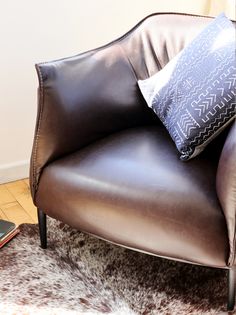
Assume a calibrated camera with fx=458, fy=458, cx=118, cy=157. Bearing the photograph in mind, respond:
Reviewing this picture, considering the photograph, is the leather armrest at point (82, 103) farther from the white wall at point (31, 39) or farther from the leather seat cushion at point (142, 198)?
the white wall at point (31, 39)

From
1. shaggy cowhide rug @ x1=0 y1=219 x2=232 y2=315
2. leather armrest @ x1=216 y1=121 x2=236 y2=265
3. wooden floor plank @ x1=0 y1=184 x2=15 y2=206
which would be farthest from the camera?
wooden floor plank @ x1=0 y1=184 x2=15 y2=206

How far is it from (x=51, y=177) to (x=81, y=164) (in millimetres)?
100

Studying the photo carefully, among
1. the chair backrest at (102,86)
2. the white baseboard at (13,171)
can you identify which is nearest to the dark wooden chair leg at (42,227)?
the chair backrest at (102,86)

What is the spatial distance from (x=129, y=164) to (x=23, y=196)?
79cm

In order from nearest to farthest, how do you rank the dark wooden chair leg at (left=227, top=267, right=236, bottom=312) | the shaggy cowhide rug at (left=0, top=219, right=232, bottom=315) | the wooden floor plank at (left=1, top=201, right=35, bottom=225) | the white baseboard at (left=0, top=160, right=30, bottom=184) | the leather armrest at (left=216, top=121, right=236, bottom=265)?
the leather armrest at (left=216, top=121, right=236, bottom=265) < the dark wooden chair leg at (left=227, top=267, right=236, bottom=312) < the shaggy cowhide rug at (left=0, top=219, right=232, bottom=315) < the wooden floor plank at (left=1, top=201, right=35, bottom=225) < the white baseboard at (left=0, top=160, right=30, bottom=184)

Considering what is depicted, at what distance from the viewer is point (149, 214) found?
1.21m

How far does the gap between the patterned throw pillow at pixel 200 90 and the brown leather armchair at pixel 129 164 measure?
57 millimetres

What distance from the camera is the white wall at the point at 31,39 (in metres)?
1.83

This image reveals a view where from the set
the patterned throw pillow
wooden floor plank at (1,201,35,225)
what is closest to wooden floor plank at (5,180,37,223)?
wooden floor plank at (1,201,35,225)

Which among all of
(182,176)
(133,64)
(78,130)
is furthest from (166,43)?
(182,176)

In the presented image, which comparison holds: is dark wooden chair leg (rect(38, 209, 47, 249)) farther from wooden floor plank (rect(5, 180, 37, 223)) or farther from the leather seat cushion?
wooden floor plank (rect(5, 180, 37, 223))

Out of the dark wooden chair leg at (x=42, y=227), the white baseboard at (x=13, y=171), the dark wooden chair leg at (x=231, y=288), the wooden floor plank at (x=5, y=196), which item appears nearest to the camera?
the dark wooden chair leg at (x=231, y=288)

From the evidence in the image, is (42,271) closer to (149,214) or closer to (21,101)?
(149,214)

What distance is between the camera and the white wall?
1.83 m
